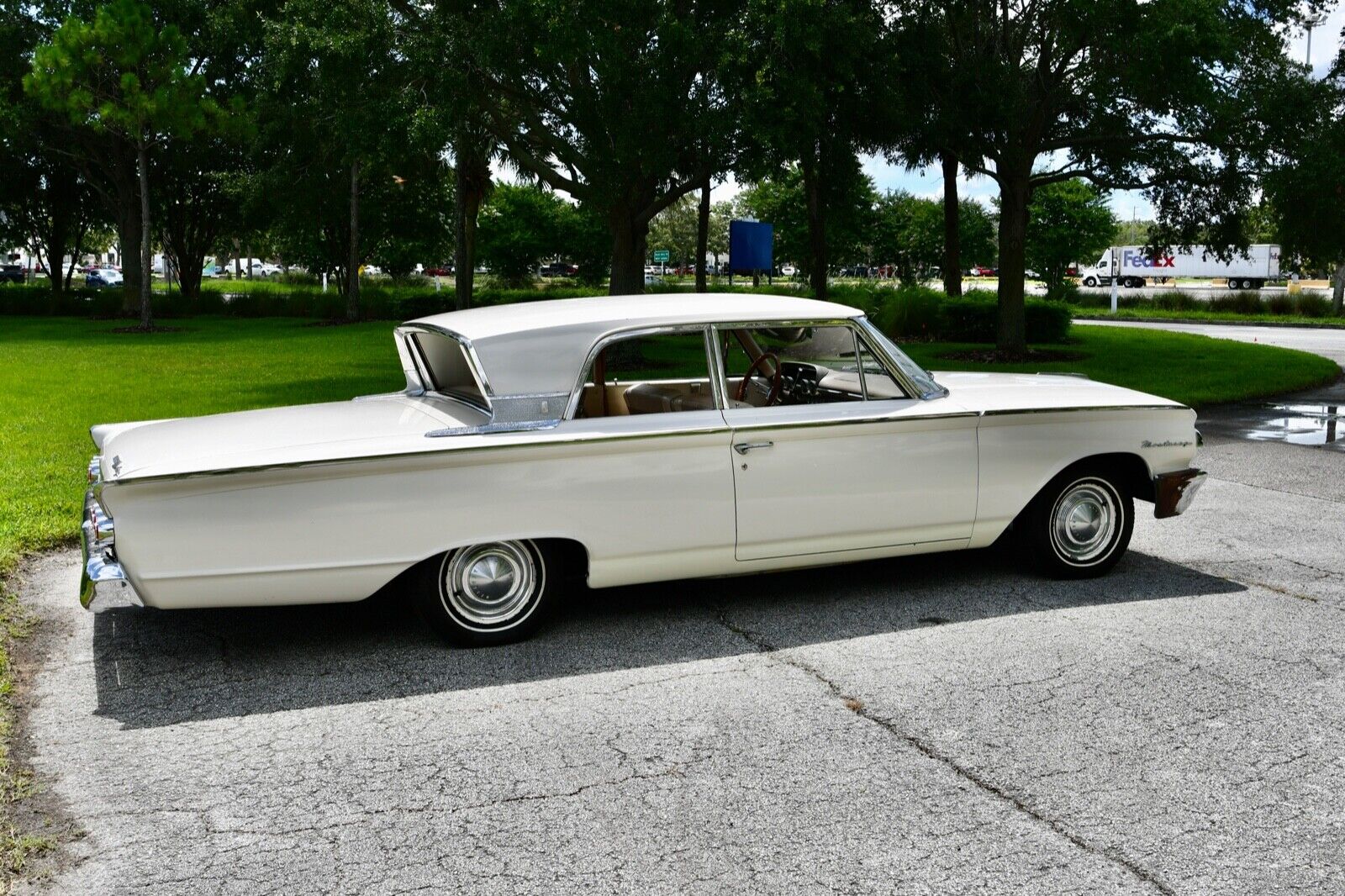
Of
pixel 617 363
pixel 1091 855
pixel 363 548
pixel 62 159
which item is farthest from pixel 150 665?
pixel 62 159

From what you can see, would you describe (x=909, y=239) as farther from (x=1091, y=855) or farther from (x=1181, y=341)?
(x=1091, y=855)

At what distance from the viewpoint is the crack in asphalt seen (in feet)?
11.0

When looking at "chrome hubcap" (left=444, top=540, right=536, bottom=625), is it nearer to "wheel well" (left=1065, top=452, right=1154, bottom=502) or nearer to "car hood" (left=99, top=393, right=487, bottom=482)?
"car hood" (left=99, top=393, right=487, bottom=482)

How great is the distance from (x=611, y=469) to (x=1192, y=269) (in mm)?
82058

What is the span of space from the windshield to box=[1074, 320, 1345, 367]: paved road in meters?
17.9

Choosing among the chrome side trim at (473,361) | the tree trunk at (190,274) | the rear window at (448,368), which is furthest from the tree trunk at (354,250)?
the chrome side trim at (473,361)

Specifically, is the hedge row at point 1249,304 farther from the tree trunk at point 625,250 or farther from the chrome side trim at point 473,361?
the chrome side trim at point 473,361

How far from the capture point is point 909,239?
215 ft

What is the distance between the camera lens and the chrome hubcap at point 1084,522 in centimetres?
618

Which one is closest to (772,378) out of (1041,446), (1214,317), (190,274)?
(1041,446)

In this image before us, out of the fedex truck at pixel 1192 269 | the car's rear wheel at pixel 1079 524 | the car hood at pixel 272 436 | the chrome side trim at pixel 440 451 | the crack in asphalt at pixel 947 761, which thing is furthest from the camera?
the fedex truck at pixel 1192 269

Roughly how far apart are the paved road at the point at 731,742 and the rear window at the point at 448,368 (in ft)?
3.47

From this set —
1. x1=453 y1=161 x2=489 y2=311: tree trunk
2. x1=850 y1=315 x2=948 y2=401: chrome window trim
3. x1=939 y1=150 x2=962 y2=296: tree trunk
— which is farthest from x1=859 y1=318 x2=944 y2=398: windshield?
x1=453 y1=161 x2=489 y2=311: tree trunk

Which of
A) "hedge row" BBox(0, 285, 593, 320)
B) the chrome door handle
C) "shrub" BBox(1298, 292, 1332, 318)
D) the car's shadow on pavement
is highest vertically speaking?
"hedge row" BBox(0, 285, 593, 320)
